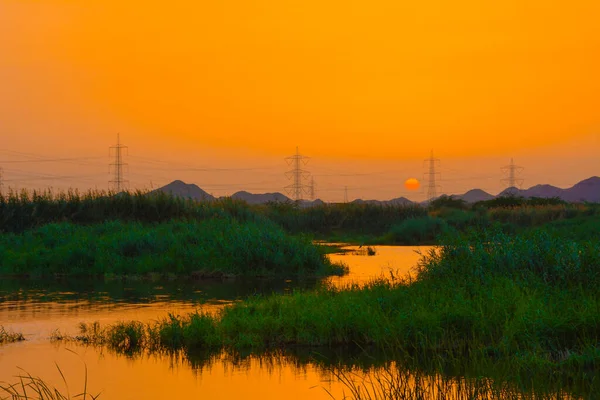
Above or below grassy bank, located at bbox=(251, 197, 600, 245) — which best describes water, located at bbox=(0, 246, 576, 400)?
Result: below

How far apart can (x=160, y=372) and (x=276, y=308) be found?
4.90 metres

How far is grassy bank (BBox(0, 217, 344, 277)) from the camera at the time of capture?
112 feet

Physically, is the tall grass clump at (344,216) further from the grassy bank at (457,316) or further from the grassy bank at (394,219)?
the grassy bank at (457,316)

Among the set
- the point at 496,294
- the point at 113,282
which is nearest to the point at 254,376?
the point at 496,294

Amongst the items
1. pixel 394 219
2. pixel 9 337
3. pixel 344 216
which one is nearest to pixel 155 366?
pixel 9 337

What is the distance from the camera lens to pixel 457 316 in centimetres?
1656

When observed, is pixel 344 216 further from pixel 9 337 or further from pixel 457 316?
pixel 457 316

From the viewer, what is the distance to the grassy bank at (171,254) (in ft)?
112

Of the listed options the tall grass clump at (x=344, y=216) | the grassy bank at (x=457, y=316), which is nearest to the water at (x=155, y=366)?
the grassy bank at (x=457, y=316)

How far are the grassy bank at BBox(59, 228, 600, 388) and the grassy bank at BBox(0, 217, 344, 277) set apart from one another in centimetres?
1262

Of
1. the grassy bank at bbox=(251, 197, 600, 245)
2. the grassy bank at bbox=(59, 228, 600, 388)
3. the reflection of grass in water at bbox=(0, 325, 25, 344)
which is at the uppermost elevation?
the grassy bank at bbox=(251, 197, 600, 245)

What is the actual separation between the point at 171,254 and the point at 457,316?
21068mm

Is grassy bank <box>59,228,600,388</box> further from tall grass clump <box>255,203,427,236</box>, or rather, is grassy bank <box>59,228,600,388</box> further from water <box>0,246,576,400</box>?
tall grass clump <box>255,203,427,236</box>

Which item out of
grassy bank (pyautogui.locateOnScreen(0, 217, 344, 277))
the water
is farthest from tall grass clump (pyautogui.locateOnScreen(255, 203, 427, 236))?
the water
